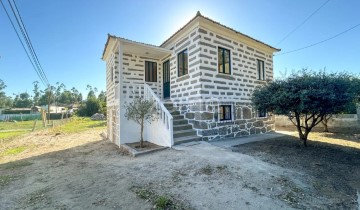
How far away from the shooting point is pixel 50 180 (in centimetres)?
506

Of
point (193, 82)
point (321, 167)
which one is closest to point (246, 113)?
point (193, 82)

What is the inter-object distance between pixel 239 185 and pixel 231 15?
9.68 meters

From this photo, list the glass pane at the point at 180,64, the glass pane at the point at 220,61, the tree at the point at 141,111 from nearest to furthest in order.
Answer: the tree at the point at 141,111 → the glass pane at the point at 220,61 → the glass pane at the point at 180,64

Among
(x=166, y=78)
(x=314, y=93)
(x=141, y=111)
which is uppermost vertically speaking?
(x=166, y=78)

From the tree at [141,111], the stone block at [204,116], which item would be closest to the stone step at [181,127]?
the stone block at [204,116]

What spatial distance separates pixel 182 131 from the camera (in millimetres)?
8531

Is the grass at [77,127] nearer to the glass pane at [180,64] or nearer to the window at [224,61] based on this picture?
the glass pane at [180,64]

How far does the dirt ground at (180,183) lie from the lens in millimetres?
3494

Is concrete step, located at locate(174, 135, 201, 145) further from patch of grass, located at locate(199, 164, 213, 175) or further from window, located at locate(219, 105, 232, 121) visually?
patch of grass, located at locate(199, 164, 213, 175)

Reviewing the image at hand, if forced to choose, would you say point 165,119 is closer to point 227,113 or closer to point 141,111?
point 141,111

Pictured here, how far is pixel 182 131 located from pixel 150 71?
4.74 m

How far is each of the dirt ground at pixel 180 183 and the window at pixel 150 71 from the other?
19.1 feet

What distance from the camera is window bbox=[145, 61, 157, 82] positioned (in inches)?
445

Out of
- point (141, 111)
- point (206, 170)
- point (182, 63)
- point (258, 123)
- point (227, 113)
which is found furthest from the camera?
point (258, 123)
